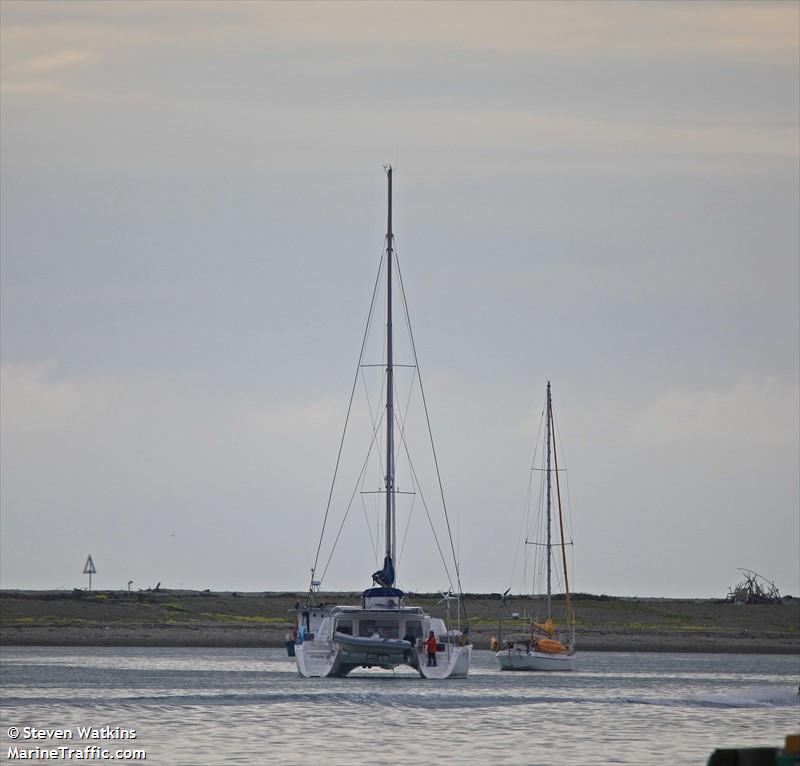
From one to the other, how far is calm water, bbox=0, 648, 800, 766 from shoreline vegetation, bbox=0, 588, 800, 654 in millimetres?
24222

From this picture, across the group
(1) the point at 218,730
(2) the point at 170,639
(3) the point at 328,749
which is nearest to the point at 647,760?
(3) the point at 328,749

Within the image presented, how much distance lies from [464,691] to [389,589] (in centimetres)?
830

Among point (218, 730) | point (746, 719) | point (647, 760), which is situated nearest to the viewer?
point (647, 760)

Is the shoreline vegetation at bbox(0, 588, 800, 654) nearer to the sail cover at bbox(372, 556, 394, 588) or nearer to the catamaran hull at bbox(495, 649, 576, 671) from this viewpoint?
the catamaran hull at bbox(495, 649, 576, 671)

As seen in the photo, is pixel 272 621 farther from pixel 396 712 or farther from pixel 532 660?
pixel 396 712

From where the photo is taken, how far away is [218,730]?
4750cm

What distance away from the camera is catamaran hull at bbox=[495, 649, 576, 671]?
86.2 meters

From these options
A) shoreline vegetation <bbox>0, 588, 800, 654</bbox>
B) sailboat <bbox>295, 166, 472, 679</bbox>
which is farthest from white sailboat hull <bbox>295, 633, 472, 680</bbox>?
shoreline vegetation <bbox>0, 588, 800, 654</bbox>

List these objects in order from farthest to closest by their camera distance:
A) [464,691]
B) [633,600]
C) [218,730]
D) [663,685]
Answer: [633,600] → [663,685] → [464,691] → [218,730]

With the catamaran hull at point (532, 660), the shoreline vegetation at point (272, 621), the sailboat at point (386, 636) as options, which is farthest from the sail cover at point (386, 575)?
the shoreline vegetation at point (272, 621)

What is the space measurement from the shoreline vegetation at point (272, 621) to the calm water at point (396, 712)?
79.5 ft

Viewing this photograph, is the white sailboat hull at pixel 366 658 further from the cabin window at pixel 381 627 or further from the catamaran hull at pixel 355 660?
the cabin window at pixel 381 627

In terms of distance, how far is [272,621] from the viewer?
125250 millimetres

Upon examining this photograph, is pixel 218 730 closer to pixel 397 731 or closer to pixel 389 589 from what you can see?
pixel 397 731
